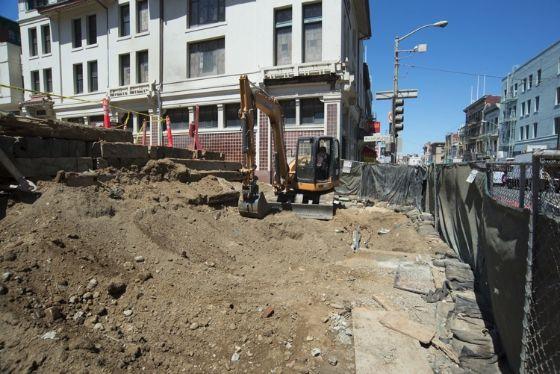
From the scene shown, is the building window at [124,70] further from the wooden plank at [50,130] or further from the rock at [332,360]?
the rock at [332,360]

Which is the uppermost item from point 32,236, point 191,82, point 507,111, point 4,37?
point 4,37

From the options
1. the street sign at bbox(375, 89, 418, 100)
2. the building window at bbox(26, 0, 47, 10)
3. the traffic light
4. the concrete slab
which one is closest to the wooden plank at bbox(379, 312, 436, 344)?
the concrete slab

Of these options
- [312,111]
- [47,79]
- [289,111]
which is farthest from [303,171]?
[47,79]

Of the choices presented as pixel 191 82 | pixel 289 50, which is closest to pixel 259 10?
pixel 289 50

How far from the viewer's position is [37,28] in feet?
86.3

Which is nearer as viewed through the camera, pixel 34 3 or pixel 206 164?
pixel 206 164

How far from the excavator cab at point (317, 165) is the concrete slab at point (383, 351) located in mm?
7473

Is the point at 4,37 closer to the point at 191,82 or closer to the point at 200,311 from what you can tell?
the point at 191,82

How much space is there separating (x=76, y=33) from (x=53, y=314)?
91.0 ft

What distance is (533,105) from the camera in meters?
41.0

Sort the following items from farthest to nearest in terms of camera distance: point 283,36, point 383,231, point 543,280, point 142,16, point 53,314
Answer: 1. point 142,16
2. point 283,36
3. point 383,231
4. point 53,314
5. point 543,280

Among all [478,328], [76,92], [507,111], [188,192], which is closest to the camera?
[478,328]

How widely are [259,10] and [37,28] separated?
1908cm

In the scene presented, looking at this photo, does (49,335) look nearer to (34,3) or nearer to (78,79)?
(78,79)
